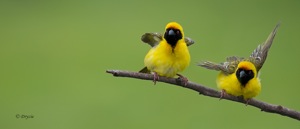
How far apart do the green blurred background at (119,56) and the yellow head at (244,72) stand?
100.0 inches

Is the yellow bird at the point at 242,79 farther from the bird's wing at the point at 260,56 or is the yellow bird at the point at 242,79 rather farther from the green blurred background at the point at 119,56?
the green blurred background at the point at 119,56

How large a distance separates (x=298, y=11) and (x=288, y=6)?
0.48ft

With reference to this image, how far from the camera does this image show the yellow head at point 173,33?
13.2ft

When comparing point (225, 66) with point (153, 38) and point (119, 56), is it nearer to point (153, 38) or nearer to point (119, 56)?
point (153, 38)

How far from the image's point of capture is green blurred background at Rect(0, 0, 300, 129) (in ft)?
23.1

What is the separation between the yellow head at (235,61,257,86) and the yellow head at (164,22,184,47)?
40 cm

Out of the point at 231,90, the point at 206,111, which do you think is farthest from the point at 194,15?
the point at 231,90

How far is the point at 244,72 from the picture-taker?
4.30 metres

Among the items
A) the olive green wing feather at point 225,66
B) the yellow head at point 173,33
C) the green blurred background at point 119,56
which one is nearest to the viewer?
the yellow head at point 173,33

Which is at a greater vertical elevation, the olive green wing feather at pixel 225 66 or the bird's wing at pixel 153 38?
the bird's wing at pixel 153 38

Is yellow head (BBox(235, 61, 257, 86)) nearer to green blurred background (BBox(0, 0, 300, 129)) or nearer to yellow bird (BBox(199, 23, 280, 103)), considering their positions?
yellow bird (BBox(199, 23, 280, 103))

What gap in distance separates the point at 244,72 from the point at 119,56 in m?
Answer: 4.32

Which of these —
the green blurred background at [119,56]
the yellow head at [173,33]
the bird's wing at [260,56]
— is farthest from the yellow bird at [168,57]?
the green blurred background at [119,56]

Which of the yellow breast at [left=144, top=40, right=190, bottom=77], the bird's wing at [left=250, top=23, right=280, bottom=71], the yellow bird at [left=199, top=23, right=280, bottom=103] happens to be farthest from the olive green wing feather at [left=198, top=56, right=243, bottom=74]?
the yellow breast at [left=144, top=40, right=190, bottom=77]
